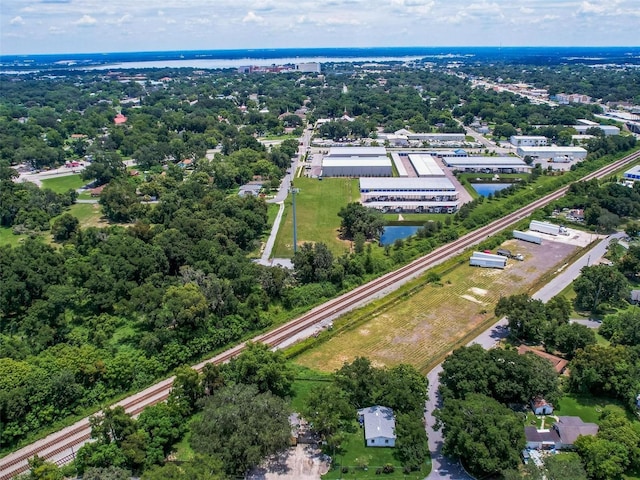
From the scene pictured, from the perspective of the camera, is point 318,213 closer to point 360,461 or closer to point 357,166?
point 357,166

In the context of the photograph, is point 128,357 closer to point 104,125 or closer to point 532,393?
point 532,393

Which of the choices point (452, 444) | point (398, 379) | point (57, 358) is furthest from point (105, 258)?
point (452, 444)

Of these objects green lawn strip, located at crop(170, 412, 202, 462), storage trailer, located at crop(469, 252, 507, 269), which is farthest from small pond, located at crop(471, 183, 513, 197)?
green lawn strip, located at crop(170, 412, 202, 462)

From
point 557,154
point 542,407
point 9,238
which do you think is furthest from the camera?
point 557,154

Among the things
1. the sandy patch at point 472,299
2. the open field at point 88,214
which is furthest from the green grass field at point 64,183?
the sandy patch at point 472,299

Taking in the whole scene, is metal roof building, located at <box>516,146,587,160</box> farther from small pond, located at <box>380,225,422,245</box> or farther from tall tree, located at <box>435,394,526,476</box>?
tall tree, located at <box>435,394,526,476</box>

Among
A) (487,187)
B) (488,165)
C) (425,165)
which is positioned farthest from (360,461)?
(488,165)
